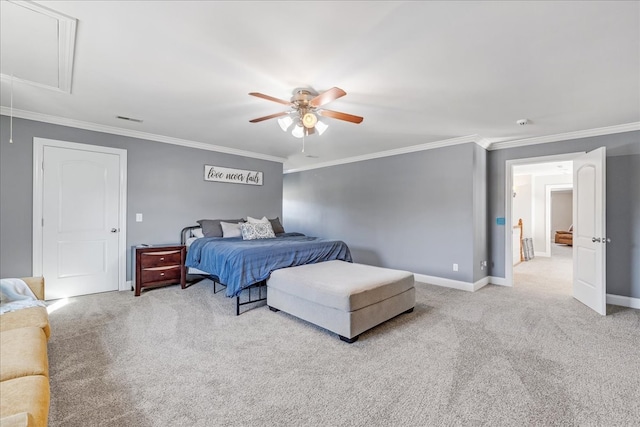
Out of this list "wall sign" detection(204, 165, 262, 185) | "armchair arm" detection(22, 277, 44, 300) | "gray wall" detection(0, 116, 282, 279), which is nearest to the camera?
"armchair arm" detection(22, 277, 44, 300)

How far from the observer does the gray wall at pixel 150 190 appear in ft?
11.6

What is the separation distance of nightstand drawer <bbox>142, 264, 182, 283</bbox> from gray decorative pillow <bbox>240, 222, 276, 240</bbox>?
3.58 ft

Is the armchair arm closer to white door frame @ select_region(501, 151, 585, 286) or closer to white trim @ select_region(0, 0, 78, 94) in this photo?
white trim @ select_region(0, 0, 78, 94)

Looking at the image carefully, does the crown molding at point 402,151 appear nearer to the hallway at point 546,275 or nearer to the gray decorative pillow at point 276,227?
the gray decorative pillow at point 276,227

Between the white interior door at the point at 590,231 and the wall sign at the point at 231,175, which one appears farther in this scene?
the wall sign at the point at 231,175

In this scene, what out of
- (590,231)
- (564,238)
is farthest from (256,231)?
(564,238)

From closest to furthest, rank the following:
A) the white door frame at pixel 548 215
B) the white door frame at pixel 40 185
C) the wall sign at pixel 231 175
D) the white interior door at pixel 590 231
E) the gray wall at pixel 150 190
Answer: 1. the white interior door at pixel 590 231
2. the gray wall at pixel 150 190
3. the white door frame at pixel 40 185
4. the wall sign at pixel 231 175
5. the white door frame at pixel 548 215

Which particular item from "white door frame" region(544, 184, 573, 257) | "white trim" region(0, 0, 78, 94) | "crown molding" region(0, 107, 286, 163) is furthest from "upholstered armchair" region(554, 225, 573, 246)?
"white trim" region(0, 0, 78, 94)

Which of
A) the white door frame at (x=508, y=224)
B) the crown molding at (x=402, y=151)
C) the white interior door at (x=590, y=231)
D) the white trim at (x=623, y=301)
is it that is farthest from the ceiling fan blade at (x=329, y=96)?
the white trim at (x=623, y=301)

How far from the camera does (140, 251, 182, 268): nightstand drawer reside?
13.5 feet

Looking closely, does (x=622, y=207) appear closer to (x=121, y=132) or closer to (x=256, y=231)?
(x=256, y=231)

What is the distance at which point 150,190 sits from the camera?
459cm

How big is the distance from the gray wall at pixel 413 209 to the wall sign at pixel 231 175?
1.69 metres

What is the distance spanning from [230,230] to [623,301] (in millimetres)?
5667
